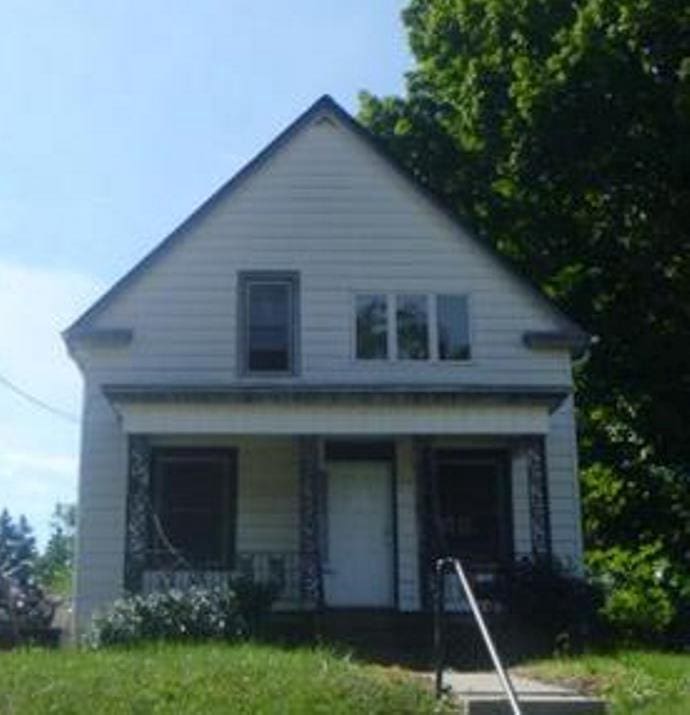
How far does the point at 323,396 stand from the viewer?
21.5 m

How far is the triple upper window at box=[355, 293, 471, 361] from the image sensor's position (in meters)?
23.7

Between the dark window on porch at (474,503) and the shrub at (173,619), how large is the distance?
15.8 ft

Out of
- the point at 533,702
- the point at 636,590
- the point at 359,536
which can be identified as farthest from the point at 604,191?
the point at 533,702

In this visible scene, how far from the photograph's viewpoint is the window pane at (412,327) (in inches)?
933

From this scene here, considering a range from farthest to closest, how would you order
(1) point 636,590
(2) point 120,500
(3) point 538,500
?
(1) point 636,590, (2) point 120,500, (3) point 538,500

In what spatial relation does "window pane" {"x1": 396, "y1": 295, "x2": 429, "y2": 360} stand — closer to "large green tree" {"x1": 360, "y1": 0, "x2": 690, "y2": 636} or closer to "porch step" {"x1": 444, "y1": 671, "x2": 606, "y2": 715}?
"large green tree" {"x1": 360, "y1": 0, "x2": 690, "y2": 636}

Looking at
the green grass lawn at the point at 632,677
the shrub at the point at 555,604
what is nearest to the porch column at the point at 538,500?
the shrub at the point at 555,604

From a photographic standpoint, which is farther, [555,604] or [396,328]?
[396,328]

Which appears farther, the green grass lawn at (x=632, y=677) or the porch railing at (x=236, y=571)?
the porch railing at (x=236, y=571)

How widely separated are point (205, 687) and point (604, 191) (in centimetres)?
1972

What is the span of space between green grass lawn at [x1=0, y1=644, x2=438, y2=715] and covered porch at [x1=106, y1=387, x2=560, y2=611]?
22.3 feet

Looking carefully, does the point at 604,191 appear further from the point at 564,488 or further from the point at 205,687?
the point at 205,687

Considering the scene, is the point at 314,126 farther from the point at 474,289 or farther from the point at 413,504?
the point at 413,504

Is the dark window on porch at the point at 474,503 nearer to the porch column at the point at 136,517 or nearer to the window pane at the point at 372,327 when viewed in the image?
the window pane at the point at 372,327
